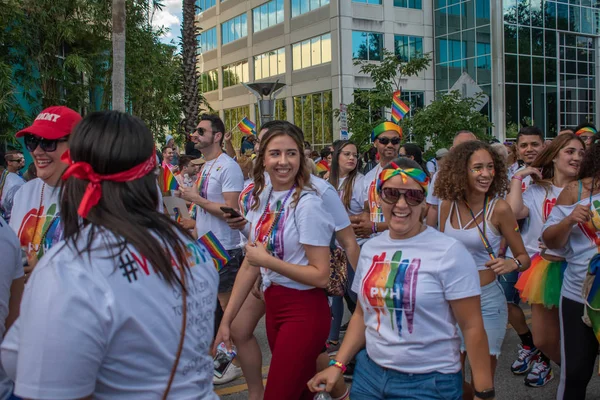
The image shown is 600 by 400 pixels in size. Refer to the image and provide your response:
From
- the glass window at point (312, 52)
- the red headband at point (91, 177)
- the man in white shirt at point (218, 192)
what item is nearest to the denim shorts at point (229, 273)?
the man in white shirt at point (218, 192)

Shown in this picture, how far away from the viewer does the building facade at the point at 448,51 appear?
97.7 feet

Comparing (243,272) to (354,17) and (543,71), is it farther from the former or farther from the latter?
(543,71)

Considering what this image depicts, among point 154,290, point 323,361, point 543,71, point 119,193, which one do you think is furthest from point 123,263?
point 543,71

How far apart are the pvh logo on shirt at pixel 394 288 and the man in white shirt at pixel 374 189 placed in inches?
99.8

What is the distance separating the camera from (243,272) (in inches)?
147

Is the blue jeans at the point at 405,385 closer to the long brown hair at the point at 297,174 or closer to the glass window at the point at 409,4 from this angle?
the long brown hair at the point at 297,174

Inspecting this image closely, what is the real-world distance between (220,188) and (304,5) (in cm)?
2890

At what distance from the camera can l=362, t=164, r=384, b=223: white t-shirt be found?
5.73m

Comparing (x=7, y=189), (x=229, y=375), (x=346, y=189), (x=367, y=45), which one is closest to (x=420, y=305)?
(x=229, y=375)

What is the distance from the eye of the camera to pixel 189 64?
17.6 m

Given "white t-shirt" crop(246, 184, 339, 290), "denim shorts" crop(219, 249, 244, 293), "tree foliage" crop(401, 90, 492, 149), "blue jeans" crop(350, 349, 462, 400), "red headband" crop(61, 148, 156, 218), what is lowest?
"blue jeans" crop(350, 349, 462, 400)

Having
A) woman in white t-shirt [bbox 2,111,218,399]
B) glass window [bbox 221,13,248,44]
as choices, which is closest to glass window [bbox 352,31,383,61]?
glass window [bbox 221,13,248,44]

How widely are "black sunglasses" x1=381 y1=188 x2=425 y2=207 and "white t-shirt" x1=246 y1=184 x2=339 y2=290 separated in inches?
21.9

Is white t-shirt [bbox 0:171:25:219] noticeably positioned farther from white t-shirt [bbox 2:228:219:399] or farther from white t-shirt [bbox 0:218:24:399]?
white t-shirt [bbox 2:228:219:399]
